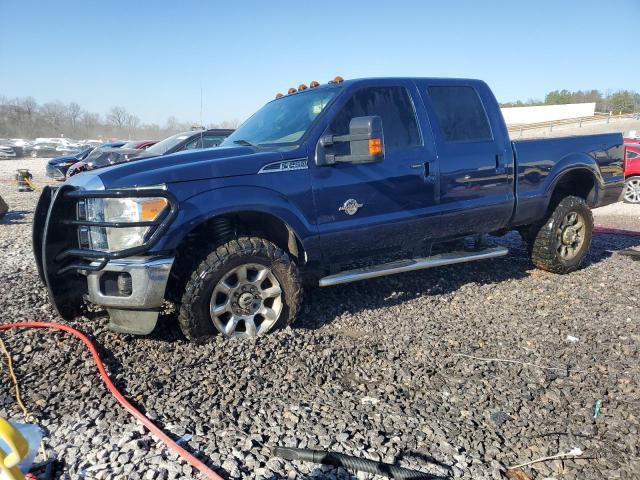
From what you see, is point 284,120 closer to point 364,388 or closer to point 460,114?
point 460,114

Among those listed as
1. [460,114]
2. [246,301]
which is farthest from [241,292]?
[460,114]

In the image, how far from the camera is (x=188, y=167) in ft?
10.7

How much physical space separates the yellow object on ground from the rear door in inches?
150

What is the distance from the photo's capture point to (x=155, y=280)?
10.3 feet

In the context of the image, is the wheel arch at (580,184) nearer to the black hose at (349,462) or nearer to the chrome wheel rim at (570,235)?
the chrome wheel rim at (570,235)

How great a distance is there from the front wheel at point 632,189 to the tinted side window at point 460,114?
8.80 meters

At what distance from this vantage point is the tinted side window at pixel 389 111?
13.3ft

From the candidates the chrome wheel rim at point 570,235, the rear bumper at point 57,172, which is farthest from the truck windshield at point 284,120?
the rear bumper at point 57,172

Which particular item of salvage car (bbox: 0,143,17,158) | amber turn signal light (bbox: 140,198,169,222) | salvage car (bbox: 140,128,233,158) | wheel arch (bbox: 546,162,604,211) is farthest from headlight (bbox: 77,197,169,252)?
salvage car (bbox: 0,143,17,158)

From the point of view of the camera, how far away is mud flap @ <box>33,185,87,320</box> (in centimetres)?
321

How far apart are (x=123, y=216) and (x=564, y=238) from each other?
4715 mm

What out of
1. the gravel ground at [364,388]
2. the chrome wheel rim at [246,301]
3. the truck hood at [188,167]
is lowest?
the gravel ground at [364,388]

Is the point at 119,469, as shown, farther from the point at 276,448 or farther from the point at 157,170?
the point at 157,170

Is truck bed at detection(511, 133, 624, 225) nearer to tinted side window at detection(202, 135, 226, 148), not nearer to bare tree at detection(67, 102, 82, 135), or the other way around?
tinted side window at detection(202, 135, 226, 148)
